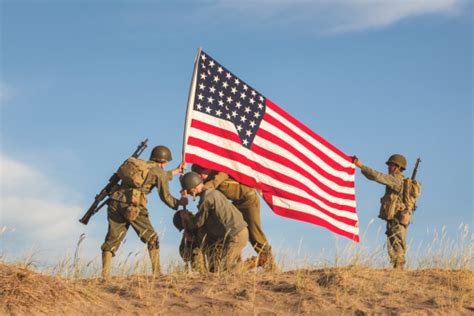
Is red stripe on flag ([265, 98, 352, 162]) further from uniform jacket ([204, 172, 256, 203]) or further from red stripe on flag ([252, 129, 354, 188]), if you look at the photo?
uniform jacket ([204, 172, 256, 203])

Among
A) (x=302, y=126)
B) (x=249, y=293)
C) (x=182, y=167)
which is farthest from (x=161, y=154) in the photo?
(x=249, y=293)

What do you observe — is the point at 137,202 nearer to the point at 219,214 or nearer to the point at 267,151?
the point at 219,214

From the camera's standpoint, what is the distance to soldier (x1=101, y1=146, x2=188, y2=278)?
12.0 meters

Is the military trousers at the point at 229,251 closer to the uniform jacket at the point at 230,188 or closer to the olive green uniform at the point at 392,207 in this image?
the uniform jacket at the point at 230,188

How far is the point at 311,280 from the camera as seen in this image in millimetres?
10289

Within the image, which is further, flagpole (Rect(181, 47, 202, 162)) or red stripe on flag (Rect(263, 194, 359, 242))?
red stripe on flag (Rect(263, 194, 359, 242))

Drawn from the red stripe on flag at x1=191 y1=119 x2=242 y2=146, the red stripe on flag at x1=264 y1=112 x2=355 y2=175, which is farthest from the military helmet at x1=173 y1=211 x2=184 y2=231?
the red stripe on flag at x1=264 y1=112 x2=355 y2=175

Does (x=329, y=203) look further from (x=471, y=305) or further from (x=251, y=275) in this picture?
(x=471, y=305)

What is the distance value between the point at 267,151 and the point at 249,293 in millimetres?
3769

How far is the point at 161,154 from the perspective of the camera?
12.3 metres

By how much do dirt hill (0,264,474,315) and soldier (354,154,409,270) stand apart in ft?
7.66

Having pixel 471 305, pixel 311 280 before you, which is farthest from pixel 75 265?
pixel 471 305

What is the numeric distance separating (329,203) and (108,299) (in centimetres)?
516

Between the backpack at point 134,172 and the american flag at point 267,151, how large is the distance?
82cm
